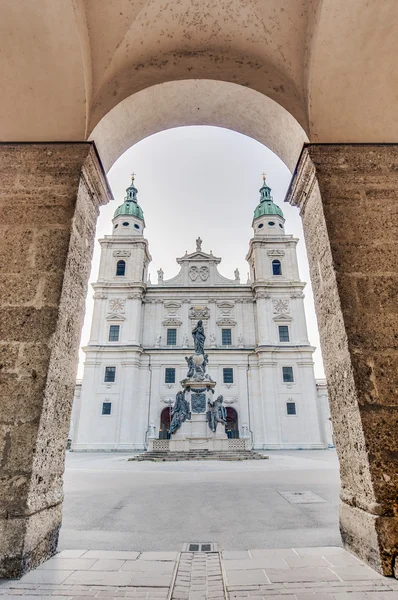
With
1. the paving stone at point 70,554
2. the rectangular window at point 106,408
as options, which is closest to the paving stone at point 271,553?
the paving stone at point 70,554

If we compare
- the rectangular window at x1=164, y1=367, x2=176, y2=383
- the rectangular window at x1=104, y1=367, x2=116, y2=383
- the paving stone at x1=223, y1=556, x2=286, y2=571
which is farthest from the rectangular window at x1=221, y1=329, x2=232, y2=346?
the paving stone at x1=223, y1=556, x2=286, y2=571

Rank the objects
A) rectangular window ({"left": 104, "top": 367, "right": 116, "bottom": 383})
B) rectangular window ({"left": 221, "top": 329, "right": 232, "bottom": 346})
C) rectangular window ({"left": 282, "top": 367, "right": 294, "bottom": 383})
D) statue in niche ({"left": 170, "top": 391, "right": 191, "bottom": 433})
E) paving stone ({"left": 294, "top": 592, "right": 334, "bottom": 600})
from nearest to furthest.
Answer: paving stone ({"left": 294, "top": 592, "right": 334, "bottom": 600})
statue in niche ({"left": 170, "top": 391, "right": 191, "bottom": 433})
rectangular window ({"left": 104, "top": 367, "right": 116, "bottom": 383})
rectangular window ({"left": 282, "top": 367, "right": 294, "bottom": 383})
rectangular window ({"left": 221, "top": 329, "right": 232, "bottom": 346})

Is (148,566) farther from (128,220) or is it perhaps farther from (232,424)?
(128,220)

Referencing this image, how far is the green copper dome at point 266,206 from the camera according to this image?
3444cm

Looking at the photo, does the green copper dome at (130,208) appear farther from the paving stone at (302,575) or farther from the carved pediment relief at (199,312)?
the paving stone at (302,575)

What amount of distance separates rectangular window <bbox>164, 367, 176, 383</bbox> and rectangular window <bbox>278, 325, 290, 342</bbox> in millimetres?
9653

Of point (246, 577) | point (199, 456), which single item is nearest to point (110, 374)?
point (199, 456)

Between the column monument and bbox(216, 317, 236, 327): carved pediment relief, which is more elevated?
bbox(216, 317, 236, 327): carved pediment relief

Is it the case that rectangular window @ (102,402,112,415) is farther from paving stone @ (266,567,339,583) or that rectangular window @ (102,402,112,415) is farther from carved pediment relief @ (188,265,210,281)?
paving stone @ (266,567,339,583)

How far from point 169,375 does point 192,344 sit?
3.30 meters

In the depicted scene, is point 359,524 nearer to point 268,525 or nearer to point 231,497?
point 268,525

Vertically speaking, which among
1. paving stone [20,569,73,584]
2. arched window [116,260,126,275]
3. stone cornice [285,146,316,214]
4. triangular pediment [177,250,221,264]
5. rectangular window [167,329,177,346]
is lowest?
paving stone [20,569,73,584]

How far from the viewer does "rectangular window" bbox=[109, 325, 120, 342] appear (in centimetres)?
2862

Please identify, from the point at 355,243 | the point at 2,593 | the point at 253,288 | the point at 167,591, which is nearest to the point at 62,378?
the point at 2,593
